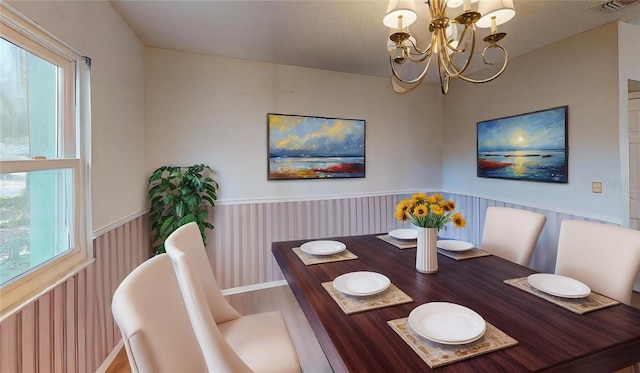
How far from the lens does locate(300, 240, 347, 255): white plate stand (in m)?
1.68

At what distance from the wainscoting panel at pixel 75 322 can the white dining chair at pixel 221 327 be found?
623 mm

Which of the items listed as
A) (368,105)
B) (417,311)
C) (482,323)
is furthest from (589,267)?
(368,105)

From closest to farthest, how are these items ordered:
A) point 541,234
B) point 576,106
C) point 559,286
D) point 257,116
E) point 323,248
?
1. point 559,286
2. point 323,248
3. point 576,106
4. point 541,234
5. point 257,116

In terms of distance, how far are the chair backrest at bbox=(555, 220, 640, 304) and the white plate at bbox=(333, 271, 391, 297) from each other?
108 centimetres

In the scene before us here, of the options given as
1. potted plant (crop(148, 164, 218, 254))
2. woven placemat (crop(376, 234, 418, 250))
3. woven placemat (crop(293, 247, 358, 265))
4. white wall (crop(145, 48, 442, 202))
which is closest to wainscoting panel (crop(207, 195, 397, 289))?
white wall (crop(145, 48, 442, 202))

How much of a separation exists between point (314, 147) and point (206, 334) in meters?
2.53

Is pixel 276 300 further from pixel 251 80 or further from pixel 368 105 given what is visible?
pixel 368 105

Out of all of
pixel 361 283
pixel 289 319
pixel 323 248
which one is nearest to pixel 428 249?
pixel 361 283

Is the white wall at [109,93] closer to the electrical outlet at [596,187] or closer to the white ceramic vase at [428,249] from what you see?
the white ceramic vase at [428,249]

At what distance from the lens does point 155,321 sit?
797mm

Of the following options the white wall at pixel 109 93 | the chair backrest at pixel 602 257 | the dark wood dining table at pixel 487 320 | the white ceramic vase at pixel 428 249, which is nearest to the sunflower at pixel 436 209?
the white ceramic vase at pixel 428 249

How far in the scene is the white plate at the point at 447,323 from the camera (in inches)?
33.2

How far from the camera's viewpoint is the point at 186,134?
2.74 meters

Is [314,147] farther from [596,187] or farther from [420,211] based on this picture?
[596,187]
